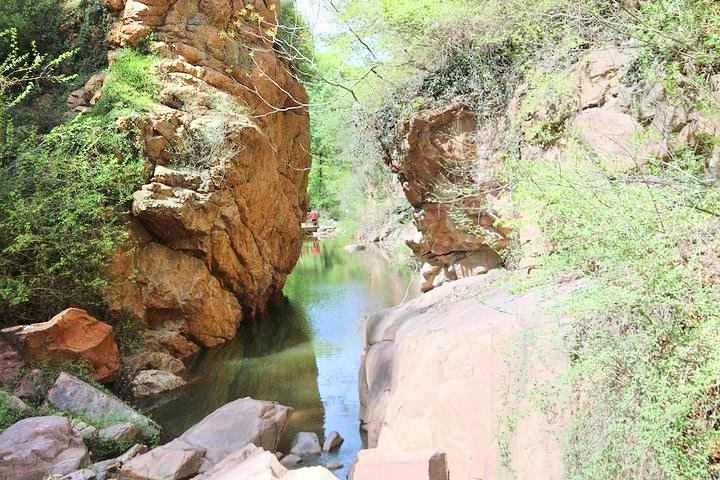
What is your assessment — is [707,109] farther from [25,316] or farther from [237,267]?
[237,267]

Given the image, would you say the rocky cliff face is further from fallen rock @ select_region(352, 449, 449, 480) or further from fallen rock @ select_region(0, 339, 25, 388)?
fallen rock @ select_region(352, 449, 449, 480)

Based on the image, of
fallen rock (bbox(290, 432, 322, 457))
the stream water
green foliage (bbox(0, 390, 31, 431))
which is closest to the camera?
green foliage (bbox(0, 390, 31, 431))

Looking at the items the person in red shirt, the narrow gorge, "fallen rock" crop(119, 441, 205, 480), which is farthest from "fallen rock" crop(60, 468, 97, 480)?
the person in red shirt

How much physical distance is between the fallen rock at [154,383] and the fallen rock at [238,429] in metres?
2.35

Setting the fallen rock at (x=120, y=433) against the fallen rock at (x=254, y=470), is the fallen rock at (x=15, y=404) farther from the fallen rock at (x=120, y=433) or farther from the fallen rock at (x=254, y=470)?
the fallen rock at (x=254, y=470)

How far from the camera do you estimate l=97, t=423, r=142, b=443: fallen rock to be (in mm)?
6152

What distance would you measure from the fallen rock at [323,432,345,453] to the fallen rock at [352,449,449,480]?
8.63ft

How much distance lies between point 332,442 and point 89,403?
294cm

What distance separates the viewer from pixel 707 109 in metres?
3.92

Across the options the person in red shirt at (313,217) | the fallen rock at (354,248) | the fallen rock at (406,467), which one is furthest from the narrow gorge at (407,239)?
the person in red shirt at (313,217)

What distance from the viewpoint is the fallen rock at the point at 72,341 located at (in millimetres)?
7281

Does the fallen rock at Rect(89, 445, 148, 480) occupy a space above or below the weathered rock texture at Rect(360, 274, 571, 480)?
below

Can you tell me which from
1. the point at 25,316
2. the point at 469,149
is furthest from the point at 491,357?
the point at 25,316

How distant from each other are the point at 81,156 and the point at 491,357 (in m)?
7.51
